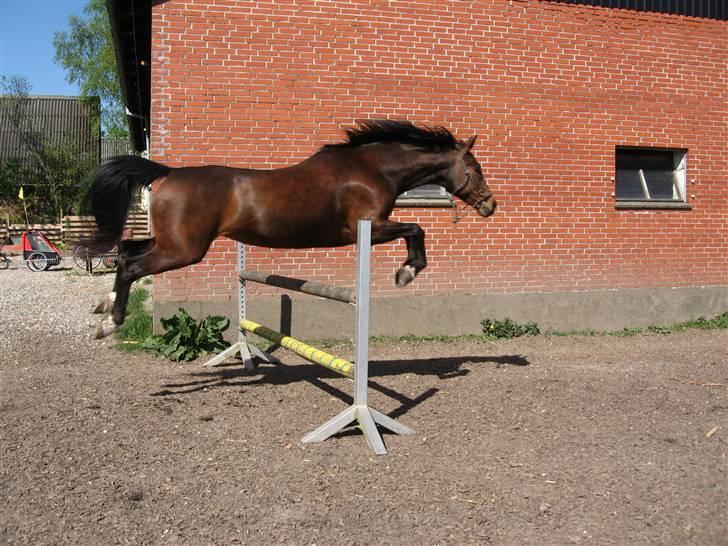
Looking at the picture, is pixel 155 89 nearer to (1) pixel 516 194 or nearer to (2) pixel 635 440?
(1) pixel 516 194

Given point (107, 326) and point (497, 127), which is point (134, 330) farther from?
point (497, 127)

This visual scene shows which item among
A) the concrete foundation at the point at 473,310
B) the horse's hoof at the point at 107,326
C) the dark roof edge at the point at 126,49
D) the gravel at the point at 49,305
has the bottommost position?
the gravel at the point at 49,305

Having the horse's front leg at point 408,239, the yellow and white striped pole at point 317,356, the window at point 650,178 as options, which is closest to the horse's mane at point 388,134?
the horse's front leg at point 408,239

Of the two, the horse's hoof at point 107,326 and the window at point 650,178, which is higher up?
the window at point 650,178

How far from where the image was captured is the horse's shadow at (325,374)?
616cm

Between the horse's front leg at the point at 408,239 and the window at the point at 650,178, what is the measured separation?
573 centimetres

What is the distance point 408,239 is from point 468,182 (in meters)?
0.91

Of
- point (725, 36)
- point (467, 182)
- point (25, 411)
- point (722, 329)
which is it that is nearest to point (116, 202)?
point (25, 411)

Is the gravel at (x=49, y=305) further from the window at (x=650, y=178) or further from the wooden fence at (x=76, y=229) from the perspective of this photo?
the window at (x=650, y=178)

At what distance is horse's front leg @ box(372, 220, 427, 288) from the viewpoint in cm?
518

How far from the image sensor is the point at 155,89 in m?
7.91

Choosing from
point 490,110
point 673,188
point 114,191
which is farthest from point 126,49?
point 673,188

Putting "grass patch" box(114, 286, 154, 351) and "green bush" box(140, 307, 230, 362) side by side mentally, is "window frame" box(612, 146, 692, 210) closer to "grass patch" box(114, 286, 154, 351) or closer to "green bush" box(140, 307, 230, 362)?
"green bush" box(140, 307, 230, 362)

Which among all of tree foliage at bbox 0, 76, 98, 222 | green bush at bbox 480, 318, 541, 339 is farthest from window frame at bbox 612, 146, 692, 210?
tree foliage at bbox 0, 76, 98, 222
